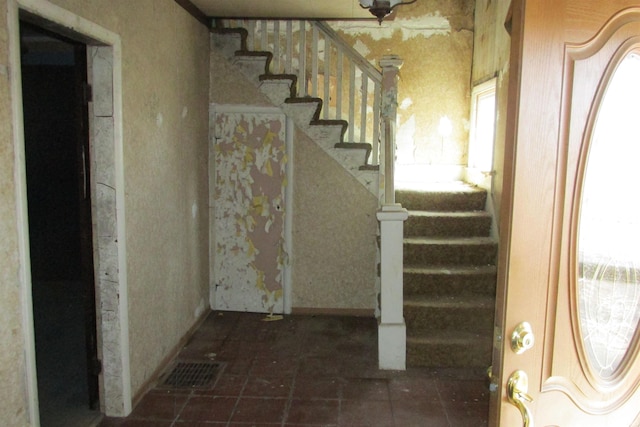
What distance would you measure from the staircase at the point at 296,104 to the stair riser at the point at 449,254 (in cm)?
75

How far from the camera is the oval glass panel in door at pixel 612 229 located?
1407 mm

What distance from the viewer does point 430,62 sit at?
18.2ft

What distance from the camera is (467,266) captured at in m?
4.33

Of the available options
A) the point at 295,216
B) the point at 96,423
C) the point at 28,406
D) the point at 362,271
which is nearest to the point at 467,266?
the point at 362,271

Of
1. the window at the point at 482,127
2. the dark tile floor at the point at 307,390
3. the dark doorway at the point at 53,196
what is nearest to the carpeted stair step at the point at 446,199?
the window at the point at 482,127

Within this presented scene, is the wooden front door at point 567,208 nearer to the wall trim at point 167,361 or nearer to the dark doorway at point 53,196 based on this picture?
the wall trim at point 167,361

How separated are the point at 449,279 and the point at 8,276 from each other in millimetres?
3259

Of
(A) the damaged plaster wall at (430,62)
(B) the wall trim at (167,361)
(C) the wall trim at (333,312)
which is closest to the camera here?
(B) the wall trim at (167,361)

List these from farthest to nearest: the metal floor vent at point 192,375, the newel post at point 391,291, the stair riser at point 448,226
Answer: the stair riser at point 448,226
the newel post at point 391,291
the metal floor vent at point 192,375

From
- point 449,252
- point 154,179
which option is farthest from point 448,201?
point 154,179

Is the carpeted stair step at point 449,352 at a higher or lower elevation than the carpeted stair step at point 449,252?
lower

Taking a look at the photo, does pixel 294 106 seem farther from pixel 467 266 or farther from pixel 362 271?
pixel 467 266

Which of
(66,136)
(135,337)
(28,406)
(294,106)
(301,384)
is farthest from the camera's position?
(66,136)

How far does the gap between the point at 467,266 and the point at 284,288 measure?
5.94ft
